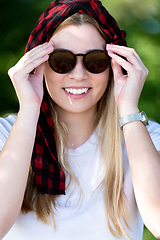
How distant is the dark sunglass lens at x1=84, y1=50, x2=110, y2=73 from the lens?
181 cm

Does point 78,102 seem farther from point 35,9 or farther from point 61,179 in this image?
point 35,9

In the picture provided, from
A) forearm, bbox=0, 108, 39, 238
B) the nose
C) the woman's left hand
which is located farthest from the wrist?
forearm, bbox=0, 108, 39, 238

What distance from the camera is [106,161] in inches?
79.7

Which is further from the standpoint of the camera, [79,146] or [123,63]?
[79,146]

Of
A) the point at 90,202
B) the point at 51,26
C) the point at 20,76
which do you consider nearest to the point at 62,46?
the point at 51,26

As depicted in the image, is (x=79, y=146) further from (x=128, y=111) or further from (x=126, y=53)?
(x=126, y=53)

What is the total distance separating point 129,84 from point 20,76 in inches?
26.8

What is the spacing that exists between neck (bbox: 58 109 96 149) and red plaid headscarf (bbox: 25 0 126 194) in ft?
0.48

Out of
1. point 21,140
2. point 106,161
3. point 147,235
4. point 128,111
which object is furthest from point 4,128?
point 147,235

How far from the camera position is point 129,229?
1888 mm

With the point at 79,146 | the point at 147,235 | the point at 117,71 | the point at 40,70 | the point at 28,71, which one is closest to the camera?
the point at 28,71

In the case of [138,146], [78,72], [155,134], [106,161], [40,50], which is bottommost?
[106,161]

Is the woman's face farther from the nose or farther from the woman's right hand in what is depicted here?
the woman's right hand

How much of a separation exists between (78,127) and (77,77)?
0.44 m
